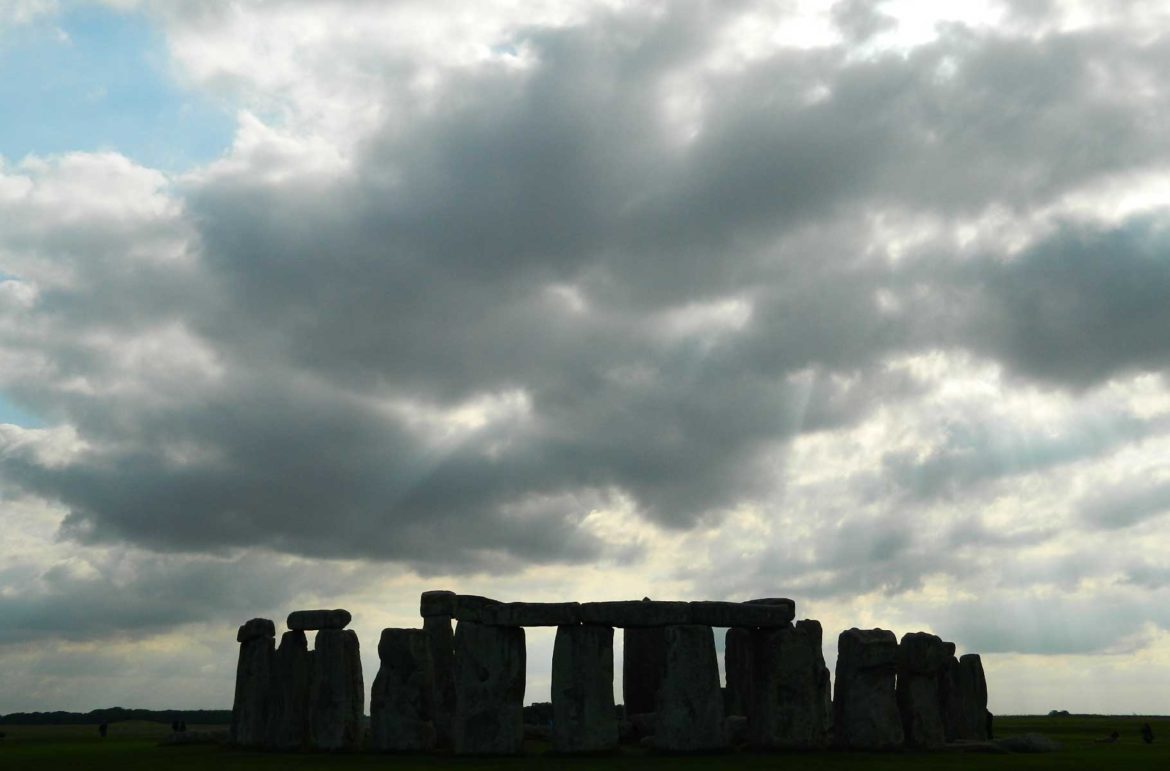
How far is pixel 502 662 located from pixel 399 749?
10.7 feet

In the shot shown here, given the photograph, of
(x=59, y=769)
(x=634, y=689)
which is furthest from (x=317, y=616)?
(x=634, y=689)

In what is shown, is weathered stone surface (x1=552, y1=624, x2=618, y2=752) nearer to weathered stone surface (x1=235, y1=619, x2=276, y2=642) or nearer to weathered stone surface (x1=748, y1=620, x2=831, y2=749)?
weathered stone surface (x1=748, y1=620, x2=831, y2=749)

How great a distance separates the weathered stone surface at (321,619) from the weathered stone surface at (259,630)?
1.50m

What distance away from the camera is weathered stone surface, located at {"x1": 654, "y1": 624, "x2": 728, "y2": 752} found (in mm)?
22609

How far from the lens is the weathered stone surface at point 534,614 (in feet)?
74.6

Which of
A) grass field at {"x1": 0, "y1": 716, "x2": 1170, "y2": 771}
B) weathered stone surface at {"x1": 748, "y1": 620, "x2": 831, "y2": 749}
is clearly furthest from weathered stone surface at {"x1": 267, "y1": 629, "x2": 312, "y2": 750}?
weathered stone surface at {"x1": 748, "y1": 620, "x2": 831, "y2": 749}

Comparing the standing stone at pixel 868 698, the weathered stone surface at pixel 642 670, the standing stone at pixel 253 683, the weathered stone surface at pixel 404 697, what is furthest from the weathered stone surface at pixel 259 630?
the standing stone at pixel 868 698

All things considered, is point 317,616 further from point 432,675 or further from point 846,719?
point 846,719

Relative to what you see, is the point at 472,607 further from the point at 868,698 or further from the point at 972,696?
the point at 972,696

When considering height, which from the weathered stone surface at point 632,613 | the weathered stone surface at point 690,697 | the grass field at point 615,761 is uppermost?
the weathered stone surface at point 632,613

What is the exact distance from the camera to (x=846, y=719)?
23672 mm

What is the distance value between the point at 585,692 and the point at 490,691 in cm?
177

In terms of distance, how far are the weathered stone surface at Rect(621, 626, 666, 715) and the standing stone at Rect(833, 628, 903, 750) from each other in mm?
6279

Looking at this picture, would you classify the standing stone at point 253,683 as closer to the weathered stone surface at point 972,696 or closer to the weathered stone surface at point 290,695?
the weathered stone surface at point 290,695
